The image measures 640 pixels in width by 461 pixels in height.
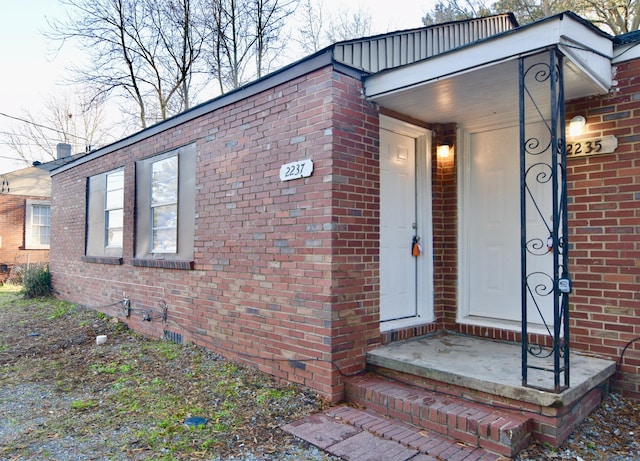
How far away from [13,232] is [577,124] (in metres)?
17.1

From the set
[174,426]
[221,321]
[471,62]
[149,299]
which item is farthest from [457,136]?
[149,299]

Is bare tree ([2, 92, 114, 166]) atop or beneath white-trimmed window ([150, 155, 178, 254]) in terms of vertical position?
atop

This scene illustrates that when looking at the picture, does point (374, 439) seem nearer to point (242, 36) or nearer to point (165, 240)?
point (165, 240)

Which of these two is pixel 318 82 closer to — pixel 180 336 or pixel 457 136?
pixel 457 136

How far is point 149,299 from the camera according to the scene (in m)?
6.55

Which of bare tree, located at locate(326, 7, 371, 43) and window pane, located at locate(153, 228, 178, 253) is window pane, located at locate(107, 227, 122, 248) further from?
bare tree, located at locate(326, 7, 371, 43)

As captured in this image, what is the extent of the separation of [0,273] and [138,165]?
11.2m

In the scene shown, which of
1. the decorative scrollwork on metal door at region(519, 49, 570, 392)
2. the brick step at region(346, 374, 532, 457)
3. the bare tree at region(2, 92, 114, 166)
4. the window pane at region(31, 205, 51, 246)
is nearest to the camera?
the brick step at region(346, 374, 532, 457)

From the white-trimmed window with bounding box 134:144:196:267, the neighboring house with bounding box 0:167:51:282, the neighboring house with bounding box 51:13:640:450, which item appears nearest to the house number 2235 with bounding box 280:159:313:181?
the neighboring house with bounding box 51:13:640:450

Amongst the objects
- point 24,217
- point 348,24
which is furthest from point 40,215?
point 348,24

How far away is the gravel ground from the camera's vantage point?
3.00 m

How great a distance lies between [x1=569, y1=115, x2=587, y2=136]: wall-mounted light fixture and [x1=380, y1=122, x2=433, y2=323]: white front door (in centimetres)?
144

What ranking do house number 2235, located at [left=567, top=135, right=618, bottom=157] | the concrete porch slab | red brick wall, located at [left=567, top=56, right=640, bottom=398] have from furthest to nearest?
house number 2235, located at [left=567, top=135, right=618, bottom=157] → red brick wall, located at [left=567, top=56, right=640, bottom=398] → the concrete porch slab

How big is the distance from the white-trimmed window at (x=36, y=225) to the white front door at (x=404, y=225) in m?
15.2
